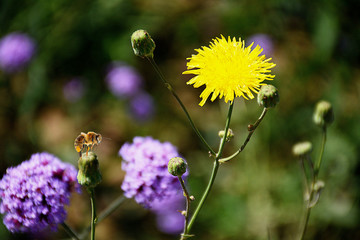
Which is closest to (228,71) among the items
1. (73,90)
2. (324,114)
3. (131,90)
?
(324,114)

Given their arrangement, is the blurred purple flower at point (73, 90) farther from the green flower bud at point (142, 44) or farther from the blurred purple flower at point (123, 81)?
the green flower bud at point (142, 44)

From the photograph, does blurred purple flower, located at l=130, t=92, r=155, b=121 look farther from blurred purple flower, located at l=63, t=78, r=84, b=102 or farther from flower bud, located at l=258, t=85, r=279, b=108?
flower bud, located at l=258, t=85, r=279, b=108

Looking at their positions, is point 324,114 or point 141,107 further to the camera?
point 141,107

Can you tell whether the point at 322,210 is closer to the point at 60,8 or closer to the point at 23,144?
the point at 23,144

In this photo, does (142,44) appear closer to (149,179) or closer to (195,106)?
(149,179)

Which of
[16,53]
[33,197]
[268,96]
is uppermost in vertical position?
[16,53]

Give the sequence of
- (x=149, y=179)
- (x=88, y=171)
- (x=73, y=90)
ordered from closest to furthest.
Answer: (x=88, y=171)
(x=149, y=179)
(x=73, y=90)
